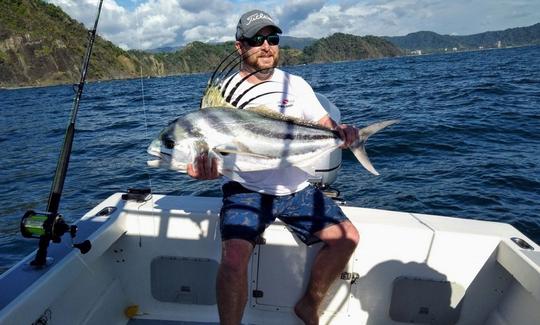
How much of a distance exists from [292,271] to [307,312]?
0.35 metres

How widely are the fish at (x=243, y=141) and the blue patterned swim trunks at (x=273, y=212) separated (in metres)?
0.20

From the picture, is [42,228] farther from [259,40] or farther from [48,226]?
Answer: [259,40]

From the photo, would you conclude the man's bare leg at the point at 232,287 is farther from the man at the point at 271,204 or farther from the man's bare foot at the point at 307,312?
the man's bare foot at the point at 307,312

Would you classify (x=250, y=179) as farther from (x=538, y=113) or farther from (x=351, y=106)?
(x=351, y=106)

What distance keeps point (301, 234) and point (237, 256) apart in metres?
0.59

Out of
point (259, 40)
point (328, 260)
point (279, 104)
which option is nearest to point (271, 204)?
point (328, 260)

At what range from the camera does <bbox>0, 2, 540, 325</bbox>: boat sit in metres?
3.11

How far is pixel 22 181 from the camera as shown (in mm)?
9648

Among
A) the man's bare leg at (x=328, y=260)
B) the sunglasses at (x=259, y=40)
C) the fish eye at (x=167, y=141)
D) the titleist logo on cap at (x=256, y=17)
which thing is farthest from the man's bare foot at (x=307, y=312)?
the titleist logo on cap at (x=256, y=17)

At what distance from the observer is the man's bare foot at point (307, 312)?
3236 millimetres

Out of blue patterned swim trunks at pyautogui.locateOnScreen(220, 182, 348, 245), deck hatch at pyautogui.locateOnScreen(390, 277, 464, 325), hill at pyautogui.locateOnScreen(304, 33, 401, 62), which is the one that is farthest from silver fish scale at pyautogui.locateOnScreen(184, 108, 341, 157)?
hill at pyautogui.locateOnScreen(304, 33, 401, 62)

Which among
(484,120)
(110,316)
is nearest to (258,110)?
(110,316)

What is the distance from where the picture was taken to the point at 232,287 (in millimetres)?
2814

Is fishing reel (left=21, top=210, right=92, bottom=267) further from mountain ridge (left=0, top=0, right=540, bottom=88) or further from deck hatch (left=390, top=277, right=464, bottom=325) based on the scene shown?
mountain ridge (left=0, top=0, right=540, bottom=88)
